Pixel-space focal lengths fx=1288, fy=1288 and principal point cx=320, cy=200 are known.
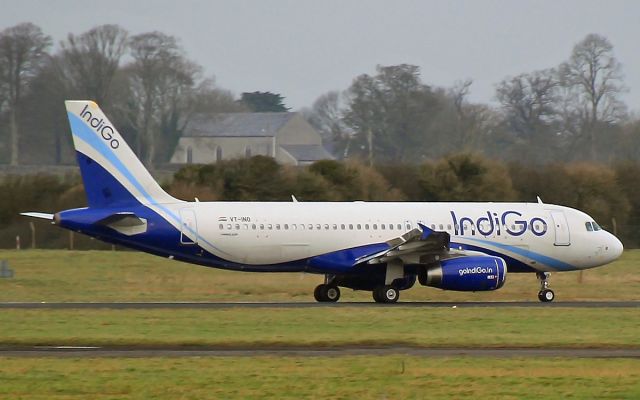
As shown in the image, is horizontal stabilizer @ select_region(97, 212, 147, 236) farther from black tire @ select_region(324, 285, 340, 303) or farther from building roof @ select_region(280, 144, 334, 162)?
building roof @ select_region(280, 144, 334, 162)

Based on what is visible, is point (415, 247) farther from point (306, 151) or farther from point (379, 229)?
point (306, 151)

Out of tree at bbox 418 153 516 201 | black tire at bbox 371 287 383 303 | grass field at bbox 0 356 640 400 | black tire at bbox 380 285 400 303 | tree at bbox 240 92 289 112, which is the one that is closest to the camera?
grass field at bbox 0 356 640 400

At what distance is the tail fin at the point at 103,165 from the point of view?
1337 inches

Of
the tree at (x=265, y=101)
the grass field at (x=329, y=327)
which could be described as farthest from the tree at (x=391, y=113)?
the grass field at (x=329, y=327)

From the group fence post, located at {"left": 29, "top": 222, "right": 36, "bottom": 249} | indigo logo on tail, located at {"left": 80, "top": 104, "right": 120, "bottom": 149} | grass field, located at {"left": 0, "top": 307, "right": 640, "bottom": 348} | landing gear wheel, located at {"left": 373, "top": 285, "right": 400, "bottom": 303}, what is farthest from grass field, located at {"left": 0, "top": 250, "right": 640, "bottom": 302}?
grass field, located at {"left": 0, "top": 307, "right": 640, "bottom": 348}

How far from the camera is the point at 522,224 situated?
3694cm

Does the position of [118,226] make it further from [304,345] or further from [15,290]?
[304,345]

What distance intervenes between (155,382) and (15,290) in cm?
2114

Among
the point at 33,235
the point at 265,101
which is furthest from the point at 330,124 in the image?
the point at 33,235

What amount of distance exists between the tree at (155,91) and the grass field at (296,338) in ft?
175

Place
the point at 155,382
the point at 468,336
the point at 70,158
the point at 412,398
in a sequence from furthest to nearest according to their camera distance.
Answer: the point at 70,158 < the point at 468,336 < the point at 155,382 < the point at 412,398

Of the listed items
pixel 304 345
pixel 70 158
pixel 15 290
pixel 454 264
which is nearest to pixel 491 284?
pixel 454 264

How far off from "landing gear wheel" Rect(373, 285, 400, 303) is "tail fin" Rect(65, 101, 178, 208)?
21.0 feet

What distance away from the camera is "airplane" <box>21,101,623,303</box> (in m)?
33.9
